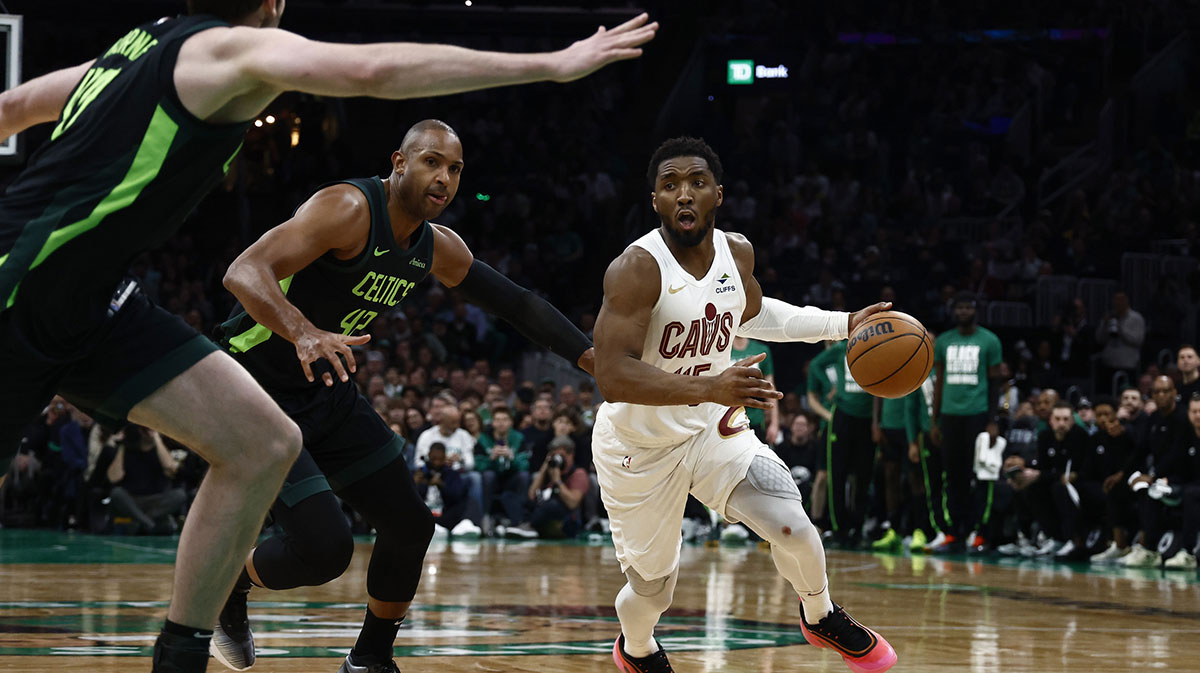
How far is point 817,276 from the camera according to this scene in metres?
20.6

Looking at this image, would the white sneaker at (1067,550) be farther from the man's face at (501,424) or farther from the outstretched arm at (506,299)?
the outstretched arm at (506,299)

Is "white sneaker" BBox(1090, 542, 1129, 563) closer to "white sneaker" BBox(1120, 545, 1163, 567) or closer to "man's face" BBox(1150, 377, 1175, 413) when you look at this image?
"white sneaker" BBox(1120, 545, 1163, 567)

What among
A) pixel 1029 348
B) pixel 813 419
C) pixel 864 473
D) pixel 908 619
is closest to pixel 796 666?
pixel 908 619

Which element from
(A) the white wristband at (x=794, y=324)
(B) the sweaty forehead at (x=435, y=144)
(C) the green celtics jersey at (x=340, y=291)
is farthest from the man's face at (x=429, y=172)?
(A) the white wristband at (x=794, y=324)

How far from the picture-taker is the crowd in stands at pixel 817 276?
1372 centimetres

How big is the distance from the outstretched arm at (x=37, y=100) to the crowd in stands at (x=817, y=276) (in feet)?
33.2

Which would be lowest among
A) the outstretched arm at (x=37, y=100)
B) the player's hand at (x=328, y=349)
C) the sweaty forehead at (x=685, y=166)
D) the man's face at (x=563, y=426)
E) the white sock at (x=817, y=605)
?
the white sock at (x=817, y=605)

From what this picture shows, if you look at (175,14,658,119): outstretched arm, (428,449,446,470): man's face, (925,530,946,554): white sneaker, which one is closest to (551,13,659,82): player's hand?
(175,14,658,119): outstretched arm

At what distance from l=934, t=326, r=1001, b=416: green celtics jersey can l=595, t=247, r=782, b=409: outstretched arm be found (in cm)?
828

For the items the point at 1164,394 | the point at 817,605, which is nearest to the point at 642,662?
the point at 817,605

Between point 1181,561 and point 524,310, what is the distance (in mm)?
8256

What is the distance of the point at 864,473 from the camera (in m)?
14.1

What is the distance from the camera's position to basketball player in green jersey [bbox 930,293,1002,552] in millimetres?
13148

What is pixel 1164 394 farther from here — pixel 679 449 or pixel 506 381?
pixel 506 381
